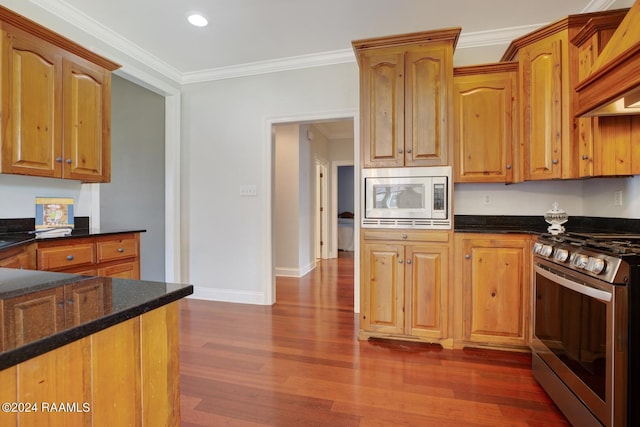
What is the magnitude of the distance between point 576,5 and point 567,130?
1161 millimetres

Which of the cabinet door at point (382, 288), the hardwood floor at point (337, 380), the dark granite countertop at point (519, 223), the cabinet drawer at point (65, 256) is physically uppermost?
the dark granite countertop at point (519, 223)

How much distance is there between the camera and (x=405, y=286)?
250 centimetres

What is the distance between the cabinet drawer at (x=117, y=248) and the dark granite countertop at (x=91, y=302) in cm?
162

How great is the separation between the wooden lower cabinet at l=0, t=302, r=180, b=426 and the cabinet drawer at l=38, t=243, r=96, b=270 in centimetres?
188

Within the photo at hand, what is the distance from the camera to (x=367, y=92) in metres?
2.58

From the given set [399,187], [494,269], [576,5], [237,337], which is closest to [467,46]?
[576,5]

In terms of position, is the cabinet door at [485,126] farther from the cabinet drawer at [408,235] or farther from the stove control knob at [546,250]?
the stove control knob at [546,250]

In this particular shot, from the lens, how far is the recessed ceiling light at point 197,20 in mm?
2666

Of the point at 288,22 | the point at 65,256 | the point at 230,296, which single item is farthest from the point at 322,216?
the point at 65,256

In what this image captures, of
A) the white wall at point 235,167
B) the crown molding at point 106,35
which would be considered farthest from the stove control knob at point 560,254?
the crown molding at point 106,35

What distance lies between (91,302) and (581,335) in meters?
2.01

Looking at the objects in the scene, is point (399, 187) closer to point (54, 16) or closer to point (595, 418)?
point (595, 418)

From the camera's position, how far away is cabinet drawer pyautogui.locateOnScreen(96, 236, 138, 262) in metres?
2.45

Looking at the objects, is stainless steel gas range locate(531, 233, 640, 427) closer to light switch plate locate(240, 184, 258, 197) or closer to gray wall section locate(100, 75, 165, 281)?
light switch plate locate(240, 184, 258, 197)
